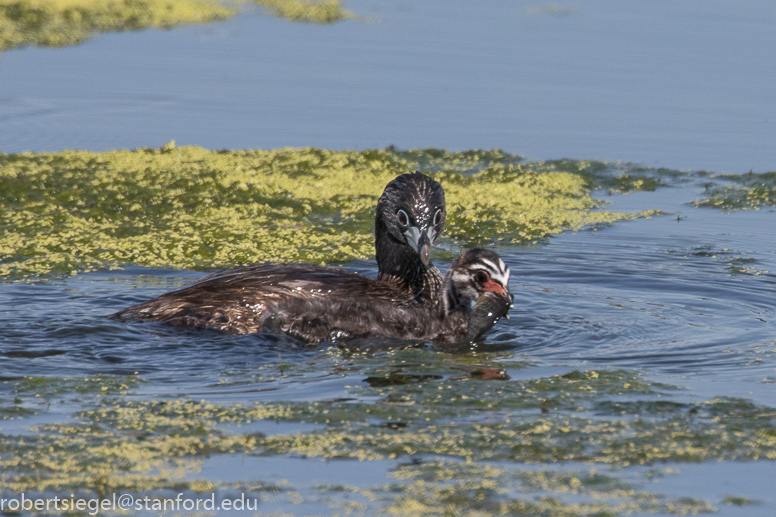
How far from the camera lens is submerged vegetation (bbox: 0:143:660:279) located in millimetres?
10078

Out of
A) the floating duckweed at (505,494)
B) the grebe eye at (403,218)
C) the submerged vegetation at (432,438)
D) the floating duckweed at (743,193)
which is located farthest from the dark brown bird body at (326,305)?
the floating duckweed at (743,193)

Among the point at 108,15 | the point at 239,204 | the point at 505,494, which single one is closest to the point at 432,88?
the point at 239,204

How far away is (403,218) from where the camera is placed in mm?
8258

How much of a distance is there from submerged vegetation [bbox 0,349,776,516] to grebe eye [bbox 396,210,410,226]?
157 cm

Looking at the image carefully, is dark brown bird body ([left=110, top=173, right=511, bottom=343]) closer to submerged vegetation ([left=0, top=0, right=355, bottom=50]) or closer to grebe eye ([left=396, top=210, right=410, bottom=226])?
grebe eye ([left=396, top=210, right=410, bottom=226])

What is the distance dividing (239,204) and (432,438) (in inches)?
244

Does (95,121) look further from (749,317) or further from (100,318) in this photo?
(749,317)

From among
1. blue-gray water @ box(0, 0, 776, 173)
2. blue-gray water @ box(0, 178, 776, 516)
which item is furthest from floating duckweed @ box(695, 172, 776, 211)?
blue-gray water @ box(0, 178, 776, 516)

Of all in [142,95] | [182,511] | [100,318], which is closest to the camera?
[182,511]

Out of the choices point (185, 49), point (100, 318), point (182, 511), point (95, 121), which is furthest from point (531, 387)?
point (185, 49)

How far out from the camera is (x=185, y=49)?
19.5 meters

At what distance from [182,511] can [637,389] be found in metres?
Result: 2.99

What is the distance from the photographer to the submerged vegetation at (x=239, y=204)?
10078mm

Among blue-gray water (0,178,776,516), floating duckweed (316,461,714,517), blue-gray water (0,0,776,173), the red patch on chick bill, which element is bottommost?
floating duckweed (316,461,714,517)
